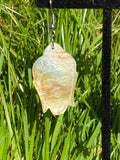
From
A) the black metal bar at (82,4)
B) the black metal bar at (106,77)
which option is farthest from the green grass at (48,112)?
the black metal bar at (82,4)

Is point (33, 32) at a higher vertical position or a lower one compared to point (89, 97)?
higher

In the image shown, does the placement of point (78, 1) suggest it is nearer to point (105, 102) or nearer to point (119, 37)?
point (105, 102)

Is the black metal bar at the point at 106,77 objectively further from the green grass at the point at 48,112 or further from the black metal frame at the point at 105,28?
the green grass at the point at 48,112

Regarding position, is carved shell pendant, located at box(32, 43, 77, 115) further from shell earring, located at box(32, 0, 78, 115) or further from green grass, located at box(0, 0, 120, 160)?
green grass, located at box(0, 0, 120, 160)

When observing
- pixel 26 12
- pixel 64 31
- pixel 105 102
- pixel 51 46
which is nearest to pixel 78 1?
pixel 51 46

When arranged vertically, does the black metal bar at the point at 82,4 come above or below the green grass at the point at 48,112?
above

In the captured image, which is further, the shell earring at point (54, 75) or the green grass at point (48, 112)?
the green grass at point (48, 112)

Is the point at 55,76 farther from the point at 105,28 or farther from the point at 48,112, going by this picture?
the point at 48,112

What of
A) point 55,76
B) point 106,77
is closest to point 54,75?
point 55,76
